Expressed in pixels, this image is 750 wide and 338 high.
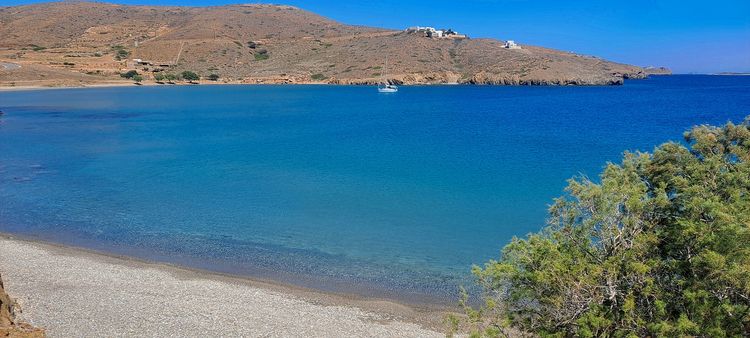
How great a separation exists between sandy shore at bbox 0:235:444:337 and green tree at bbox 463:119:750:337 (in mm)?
5478

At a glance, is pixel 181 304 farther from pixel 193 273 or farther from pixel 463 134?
pixel 463 134

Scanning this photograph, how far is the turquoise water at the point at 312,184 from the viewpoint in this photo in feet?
73.4

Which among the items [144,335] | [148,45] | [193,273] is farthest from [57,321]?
[148,45]

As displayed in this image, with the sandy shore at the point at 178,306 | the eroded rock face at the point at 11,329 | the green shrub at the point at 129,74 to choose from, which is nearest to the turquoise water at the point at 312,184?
the sandy shore at the point at 178,306

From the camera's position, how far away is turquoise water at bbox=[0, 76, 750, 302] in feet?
73.4

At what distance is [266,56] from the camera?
17812cm

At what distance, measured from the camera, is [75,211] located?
29016 mm

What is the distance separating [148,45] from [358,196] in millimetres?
162522

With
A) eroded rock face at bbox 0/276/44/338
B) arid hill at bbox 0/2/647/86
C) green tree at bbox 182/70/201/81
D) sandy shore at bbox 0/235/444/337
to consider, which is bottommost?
sandy shore at bbox 0/235/444/337

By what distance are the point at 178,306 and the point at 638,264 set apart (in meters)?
12.5

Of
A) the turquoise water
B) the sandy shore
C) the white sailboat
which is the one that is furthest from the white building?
the sandy shore

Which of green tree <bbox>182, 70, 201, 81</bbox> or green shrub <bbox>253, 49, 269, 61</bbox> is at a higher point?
green shrub <bbox>253, 49, 269, 61</bbox>

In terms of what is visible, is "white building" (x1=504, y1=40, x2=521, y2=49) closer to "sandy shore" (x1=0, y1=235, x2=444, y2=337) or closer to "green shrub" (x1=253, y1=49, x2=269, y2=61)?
"green shrub" (x1=253, y1=49, x2=269, y2=61)

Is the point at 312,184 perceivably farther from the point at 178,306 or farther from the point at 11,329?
the point at 11,329
